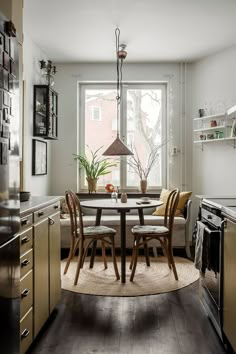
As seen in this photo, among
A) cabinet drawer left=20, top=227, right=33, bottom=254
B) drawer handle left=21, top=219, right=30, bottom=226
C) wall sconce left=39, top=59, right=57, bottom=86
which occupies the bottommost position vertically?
cabinet drawer left=20, top=227, right=33, bottom=254

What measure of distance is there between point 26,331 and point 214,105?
4.25 meters

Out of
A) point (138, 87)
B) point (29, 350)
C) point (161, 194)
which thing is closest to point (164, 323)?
point (29, 350)

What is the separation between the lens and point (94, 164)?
6.12 m

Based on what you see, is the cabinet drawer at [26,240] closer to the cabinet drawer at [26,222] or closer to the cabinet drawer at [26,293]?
the cabinet drawer at [26,222]

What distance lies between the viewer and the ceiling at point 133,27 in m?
3.93

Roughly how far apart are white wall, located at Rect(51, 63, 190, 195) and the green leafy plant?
0.55 feet

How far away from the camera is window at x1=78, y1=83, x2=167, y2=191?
620 centimetres

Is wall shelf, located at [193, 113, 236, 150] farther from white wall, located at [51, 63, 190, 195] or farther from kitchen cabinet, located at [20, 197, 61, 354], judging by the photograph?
kitchen cabinet, located at [20, 197, 61, 354]

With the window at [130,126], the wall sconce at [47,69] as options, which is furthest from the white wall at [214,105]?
the wall sconce at [47,69]

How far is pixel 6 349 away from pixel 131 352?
1.03 m

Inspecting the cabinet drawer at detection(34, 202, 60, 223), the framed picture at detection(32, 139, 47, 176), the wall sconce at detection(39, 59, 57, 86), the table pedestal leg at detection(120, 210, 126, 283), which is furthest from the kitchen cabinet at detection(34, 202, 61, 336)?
the wall sconce at detection(39, 59, 57, 86)

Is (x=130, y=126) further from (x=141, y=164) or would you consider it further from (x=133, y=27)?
(x=133, y=27)

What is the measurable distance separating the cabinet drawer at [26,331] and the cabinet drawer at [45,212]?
1.88 feet

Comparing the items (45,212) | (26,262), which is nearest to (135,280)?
(45,212)
